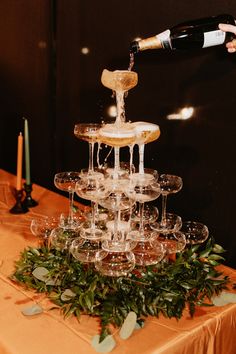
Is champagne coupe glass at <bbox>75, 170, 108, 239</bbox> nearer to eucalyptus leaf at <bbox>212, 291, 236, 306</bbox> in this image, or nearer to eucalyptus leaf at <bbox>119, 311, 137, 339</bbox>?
eucalyptus leaf at <bbox>119, 311, 137, 339</bbox>

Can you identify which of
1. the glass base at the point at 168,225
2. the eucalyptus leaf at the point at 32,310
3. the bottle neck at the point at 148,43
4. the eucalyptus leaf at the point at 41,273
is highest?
the bottle neck at the point at 148,43

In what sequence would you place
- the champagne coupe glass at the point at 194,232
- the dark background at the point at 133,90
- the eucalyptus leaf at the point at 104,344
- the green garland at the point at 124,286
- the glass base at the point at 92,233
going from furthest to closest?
the dark background at the point at 133,90 → the champagne coupe glass at the point at 194,232 → the glass base at the point at 92,233 → the green garland at the point at 124,286 → the eucalyptus leaf at the point at 104,344

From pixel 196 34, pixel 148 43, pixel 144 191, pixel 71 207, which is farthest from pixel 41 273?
pixel 196 34

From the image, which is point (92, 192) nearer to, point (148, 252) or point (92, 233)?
point (92, 233)

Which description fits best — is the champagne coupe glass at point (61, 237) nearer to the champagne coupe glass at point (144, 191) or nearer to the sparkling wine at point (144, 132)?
the champagne coupe glass at point (144, 191)

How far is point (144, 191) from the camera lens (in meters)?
1.21

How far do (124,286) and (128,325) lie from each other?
0.13 meters

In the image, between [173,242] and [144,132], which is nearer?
[144,132]

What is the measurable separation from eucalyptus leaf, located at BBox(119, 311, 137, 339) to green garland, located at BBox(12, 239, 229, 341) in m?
0.02

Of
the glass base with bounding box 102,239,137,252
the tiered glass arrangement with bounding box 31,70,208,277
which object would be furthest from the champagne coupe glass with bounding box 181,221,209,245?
the glass base with bounding box 102,239,137,252

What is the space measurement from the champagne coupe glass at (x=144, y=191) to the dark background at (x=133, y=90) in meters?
0.39

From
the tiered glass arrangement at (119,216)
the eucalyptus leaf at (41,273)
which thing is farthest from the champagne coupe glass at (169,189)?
the eucalyptus leaf at (41,273)

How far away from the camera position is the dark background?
1.54 metres

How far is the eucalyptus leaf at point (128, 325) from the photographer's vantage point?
3.43ft
